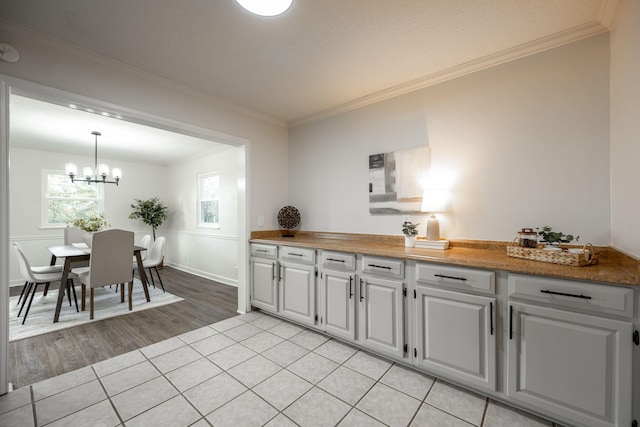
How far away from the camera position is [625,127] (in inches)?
61.4

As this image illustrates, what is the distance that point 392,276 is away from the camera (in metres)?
2.10

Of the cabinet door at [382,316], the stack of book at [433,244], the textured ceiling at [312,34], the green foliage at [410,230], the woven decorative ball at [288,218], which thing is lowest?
the cabinet door at [382,316]

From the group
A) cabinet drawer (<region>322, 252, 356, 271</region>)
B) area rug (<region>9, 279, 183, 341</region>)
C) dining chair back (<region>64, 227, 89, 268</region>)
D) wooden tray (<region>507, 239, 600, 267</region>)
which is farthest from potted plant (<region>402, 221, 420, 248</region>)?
dining chair back (<region>64, 227, 89, 268</region>)

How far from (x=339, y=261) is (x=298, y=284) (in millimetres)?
607

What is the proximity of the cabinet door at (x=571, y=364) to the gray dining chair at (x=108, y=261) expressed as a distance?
13.2 ft

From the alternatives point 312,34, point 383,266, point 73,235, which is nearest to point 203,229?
point 73,235

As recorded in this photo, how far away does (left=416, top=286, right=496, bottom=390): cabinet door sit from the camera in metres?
1.68

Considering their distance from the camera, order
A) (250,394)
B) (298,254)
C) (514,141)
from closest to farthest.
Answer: (250,394) < (514,141) < (298,254)

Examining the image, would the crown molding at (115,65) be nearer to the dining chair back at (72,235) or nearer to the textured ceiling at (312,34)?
the textured ceiling at (312,34)

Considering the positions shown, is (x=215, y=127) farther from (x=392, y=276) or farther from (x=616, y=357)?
(x=616, y=357)

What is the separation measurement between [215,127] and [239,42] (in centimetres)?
115

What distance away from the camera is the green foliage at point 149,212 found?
5902mm

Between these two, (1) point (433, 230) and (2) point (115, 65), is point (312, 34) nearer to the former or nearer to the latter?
(2) point (115, 65)

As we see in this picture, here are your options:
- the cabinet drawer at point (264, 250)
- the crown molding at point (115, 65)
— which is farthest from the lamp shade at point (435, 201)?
the crown molding at point (115, 65)
